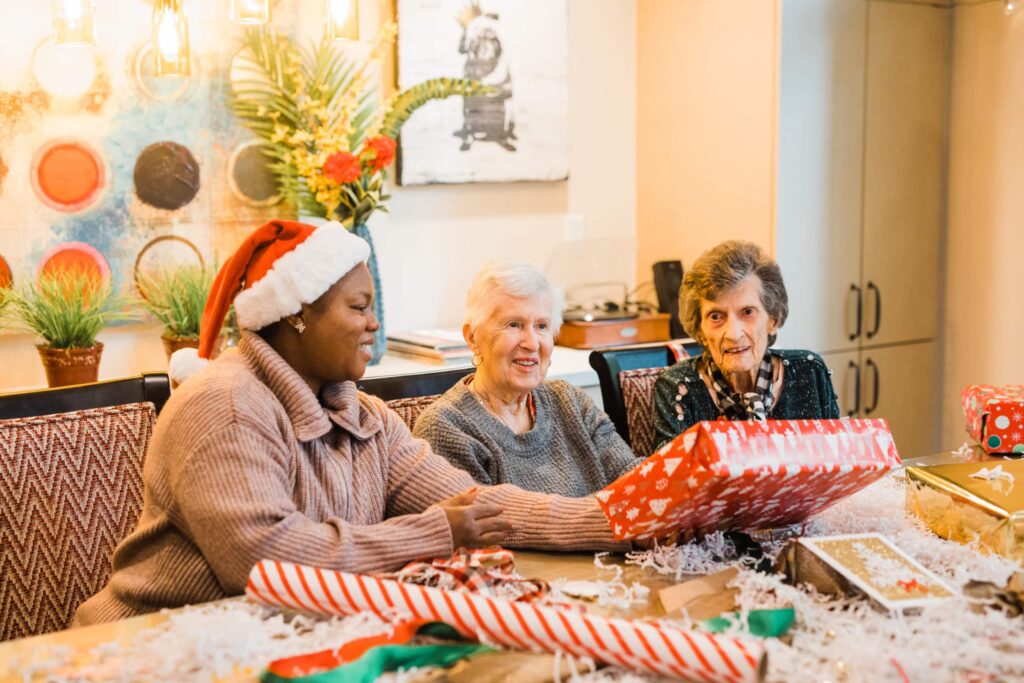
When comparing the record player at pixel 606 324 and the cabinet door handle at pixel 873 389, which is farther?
the cabinet door handle at pixel 873 389

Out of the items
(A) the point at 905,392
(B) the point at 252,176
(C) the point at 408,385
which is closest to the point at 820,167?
(A) the point at 905,392

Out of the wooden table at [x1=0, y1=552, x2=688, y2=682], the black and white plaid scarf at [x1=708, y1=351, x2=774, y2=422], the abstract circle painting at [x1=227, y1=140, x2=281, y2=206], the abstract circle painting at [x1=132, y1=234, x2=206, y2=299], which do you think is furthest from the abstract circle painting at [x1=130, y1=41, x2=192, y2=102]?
the wooden table at [x1=0, y1=552, x2=688, y2=682]

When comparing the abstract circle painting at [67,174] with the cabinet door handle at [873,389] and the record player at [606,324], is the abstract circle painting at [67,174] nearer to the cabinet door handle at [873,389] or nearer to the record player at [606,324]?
the record player at [606,324]

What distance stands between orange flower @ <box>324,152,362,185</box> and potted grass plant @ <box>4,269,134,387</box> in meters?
0.72

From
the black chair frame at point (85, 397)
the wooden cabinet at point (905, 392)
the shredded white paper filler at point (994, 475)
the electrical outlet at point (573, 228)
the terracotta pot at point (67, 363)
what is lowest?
the wooden cabinet at point (905, 392)

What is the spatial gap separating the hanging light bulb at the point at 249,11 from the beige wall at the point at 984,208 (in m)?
2.48

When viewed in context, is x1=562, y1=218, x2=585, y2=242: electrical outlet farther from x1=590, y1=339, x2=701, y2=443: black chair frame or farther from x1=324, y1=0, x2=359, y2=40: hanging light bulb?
x1=590, y1=339, x2=701, y2=443: black chair frame

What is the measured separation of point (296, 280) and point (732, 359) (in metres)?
1.13

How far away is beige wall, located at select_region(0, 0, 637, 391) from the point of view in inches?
152

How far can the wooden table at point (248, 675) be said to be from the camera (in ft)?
4.48

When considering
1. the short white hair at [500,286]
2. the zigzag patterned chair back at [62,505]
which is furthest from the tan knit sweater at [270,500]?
the short white hair at [500,286]

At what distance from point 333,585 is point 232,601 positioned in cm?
17

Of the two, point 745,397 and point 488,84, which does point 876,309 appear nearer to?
point 488,84

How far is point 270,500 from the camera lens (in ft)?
5.37
